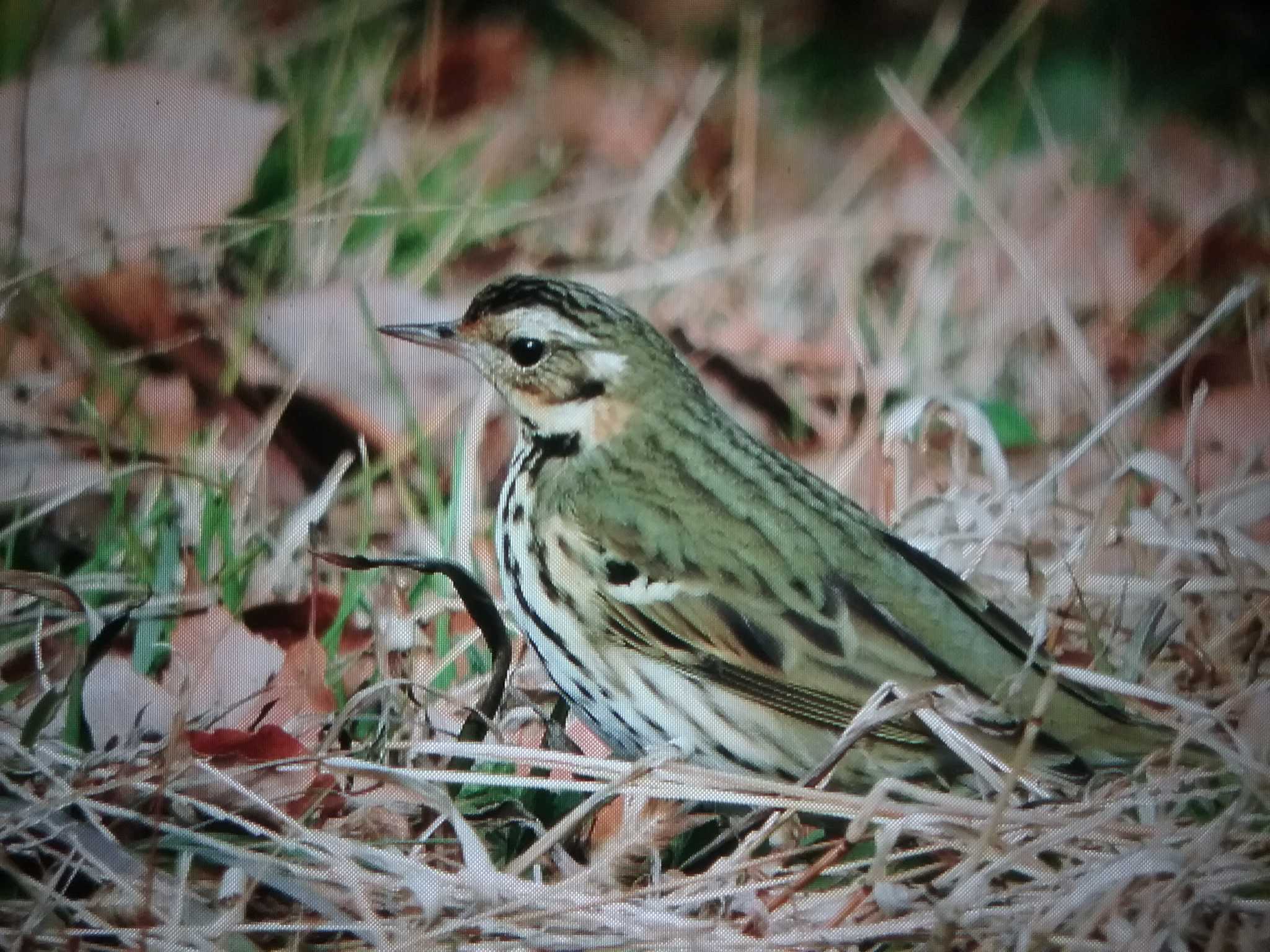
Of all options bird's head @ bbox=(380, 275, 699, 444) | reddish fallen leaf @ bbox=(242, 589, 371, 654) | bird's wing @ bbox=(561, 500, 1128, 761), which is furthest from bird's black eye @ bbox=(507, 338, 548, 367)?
reddish fallen leaf @ bbox=(242, 589, 371, 654)

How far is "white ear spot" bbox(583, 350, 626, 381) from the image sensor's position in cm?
162

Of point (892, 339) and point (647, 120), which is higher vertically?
point (647, 120)

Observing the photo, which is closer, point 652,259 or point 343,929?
point 343,929

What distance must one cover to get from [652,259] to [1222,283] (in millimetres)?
648

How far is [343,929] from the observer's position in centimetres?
137

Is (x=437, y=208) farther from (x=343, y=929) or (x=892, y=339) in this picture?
(x=343, y=929)

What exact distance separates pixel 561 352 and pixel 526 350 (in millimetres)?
34

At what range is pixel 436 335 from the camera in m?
1.62

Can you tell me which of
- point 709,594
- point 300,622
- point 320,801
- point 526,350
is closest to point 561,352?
point 526,350

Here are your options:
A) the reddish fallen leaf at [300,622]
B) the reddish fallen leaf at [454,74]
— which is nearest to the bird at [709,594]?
the reddish fallen leaf at [300,622]

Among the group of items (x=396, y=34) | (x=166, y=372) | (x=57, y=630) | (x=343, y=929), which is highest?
(x=396, y=34)

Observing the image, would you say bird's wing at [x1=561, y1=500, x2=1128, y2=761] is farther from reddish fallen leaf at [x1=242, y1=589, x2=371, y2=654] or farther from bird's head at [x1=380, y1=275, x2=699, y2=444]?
reddish fallen leaf at [x1=242, y1=589, x2=371, y2=654]

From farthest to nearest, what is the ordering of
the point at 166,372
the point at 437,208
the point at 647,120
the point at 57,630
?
the point at 647,120
the point at 437,208
the point at 166,372
the point at 57,630

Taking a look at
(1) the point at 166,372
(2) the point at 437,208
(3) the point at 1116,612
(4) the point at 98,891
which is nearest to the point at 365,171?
(2) the point at 437,208
